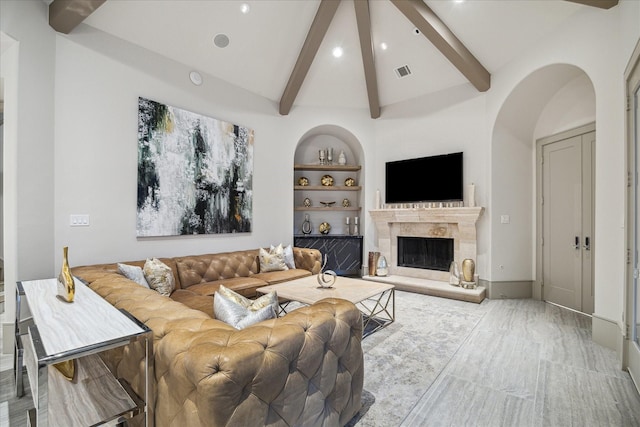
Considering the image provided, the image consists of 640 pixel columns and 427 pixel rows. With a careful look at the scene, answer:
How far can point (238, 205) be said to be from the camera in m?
4.95

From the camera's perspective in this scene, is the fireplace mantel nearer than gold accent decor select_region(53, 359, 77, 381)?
No

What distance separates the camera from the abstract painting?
3.85m

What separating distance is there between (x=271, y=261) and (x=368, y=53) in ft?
12.4

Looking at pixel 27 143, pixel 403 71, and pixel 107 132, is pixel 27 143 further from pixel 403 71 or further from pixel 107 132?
pixel 403 71

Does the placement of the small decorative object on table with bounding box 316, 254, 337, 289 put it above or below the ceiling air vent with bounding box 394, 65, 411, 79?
below

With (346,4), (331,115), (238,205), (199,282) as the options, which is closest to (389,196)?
(331,115)

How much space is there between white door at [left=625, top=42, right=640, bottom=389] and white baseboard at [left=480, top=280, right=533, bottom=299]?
7.32 ft

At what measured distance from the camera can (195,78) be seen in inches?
173

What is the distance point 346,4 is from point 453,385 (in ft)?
16.0

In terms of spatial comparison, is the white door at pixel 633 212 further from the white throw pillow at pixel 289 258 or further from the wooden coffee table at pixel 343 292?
the white throw pillow at pixel 289 258

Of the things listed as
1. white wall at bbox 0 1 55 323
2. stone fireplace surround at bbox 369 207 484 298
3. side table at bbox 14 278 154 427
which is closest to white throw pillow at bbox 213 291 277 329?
side table at bbox 14 278 154 427

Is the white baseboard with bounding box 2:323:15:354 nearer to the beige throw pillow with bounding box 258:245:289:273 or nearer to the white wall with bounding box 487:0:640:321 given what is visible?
the beige throw pillow with bounding box 258:245:289:273

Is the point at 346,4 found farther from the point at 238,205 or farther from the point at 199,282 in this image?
the point at 199,282

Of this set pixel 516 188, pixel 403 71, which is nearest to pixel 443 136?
pixel 403 71
